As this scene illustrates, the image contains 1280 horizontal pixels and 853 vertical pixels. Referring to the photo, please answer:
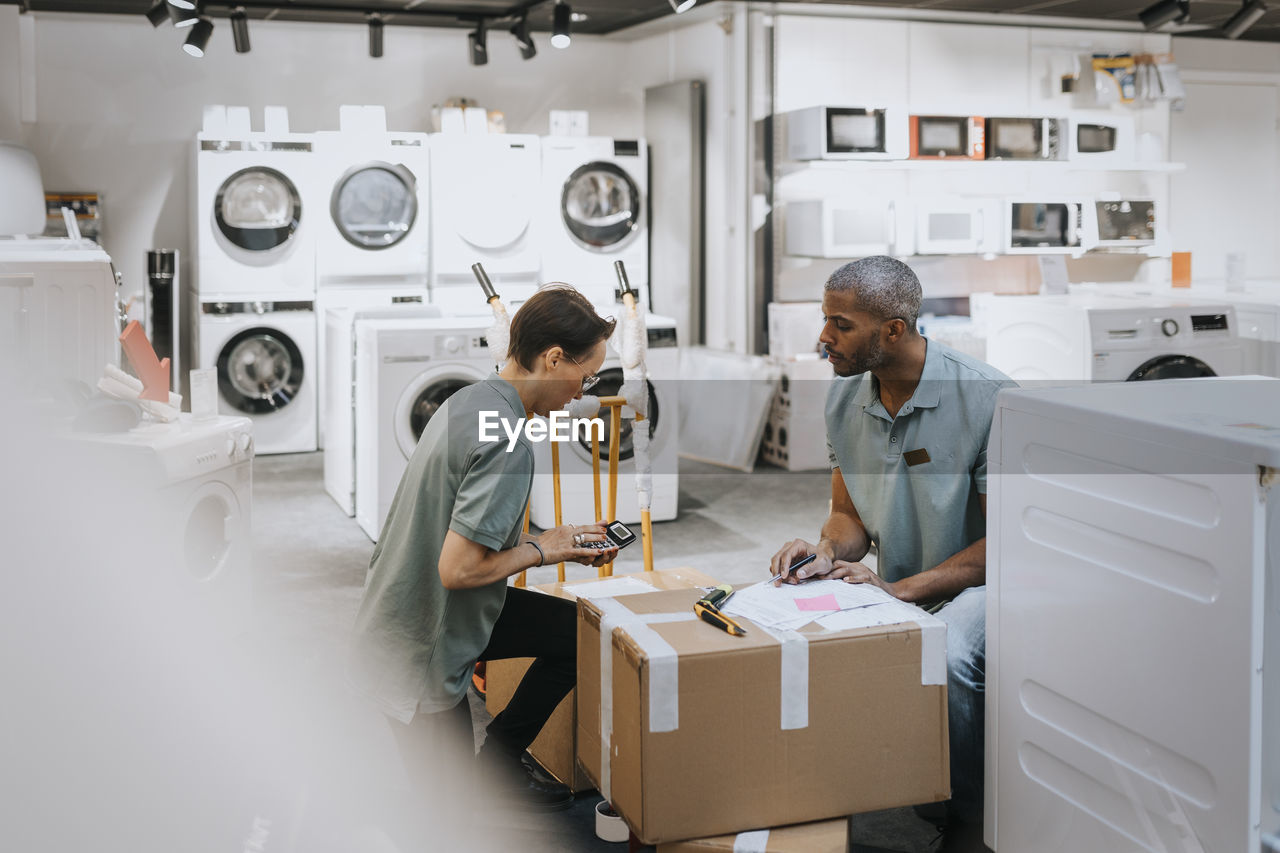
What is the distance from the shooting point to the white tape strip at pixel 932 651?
2.05 meters

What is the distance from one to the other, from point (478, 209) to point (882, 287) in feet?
16.6

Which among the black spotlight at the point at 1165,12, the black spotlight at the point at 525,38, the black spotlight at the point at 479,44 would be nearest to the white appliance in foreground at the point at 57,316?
the black spotlight at the point at 525,38

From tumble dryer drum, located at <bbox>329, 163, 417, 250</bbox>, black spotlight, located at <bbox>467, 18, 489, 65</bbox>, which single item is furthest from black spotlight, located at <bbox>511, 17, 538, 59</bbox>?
tumble dryer drum, located at <bbox>329, 163, 417, 250</bbox>

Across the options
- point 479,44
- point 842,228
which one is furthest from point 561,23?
point 842,228

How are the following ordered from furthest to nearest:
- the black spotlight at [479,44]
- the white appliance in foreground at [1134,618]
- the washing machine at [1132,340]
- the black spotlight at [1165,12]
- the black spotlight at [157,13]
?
1. the black spotlight at [479,44]
2. the black spotlight at [157,13]
3. the black spotlight at [1165,12]
4. the washing machine at [1132,340]
5. the white appliance in foreground at [1134,618]

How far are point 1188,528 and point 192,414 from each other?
9.63 feet

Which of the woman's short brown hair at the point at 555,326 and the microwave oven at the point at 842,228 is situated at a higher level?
the microwave oven at the point at 842,228

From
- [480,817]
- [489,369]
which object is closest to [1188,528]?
[480,817]

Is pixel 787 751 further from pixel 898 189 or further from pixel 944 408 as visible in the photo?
Answer: pixel 898 189

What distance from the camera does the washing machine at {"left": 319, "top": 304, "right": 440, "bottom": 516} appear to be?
5527mm

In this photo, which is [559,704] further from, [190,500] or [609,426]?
[609,426]

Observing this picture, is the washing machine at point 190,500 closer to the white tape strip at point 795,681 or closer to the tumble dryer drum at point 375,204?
the white tape strip at point 795,681

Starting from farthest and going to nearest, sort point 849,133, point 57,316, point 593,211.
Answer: point 593,211
point 849,133
point 57,316

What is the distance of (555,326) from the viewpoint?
2426mm
